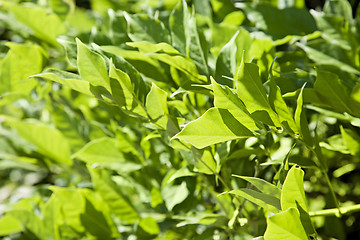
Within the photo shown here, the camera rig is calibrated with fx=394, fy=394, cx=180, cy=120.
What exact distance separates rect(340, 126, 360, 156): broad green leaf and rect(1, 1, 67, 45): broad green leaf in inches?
22.7

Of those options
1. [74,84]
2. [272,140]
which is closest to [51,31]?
[74,84]

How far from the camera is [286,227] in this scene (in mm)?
405

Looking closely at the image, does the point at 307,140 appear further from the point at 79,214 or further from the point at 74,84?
the point at 79,214

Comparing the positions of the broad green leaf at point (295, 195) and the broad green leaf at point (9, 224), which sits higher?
the broad green leaf at point (295, 195)

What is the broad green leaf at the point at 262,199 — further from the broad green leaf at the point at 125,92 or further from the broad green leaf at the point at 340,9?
the broad green leaf at the point at 340,9

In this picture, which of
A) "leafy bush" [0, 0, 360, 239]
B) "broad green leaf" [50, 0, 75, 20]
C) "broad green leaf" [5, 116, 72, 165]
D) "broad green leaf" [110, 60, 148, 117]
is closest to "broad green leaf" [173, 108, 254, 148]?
"leafy bush" [0, 0, 360, 239]

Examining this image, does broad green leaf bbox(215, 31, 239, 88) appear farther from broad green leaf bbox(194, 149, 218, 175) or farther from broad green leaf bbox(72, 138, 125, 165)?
broad green leaf bbox(72, 138, 125, 165)

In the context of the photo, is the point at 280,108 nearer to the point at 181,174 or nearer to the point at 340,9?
the point at 181,174

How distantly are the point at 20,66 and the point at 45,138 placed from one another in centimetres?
16

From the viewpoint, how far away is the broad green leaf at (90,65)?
494 mm

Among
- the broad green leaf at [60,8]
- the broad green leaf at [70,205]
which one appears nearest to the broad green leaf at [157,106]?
the broad green leaf at [70,205]

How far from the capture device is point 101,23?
32.2 inches

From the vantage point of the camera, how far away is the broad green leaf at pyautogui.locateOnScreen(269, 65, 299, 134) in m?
0.46

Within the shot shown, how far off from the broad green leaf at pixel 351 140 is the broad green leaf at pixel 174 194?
0.80 ft
